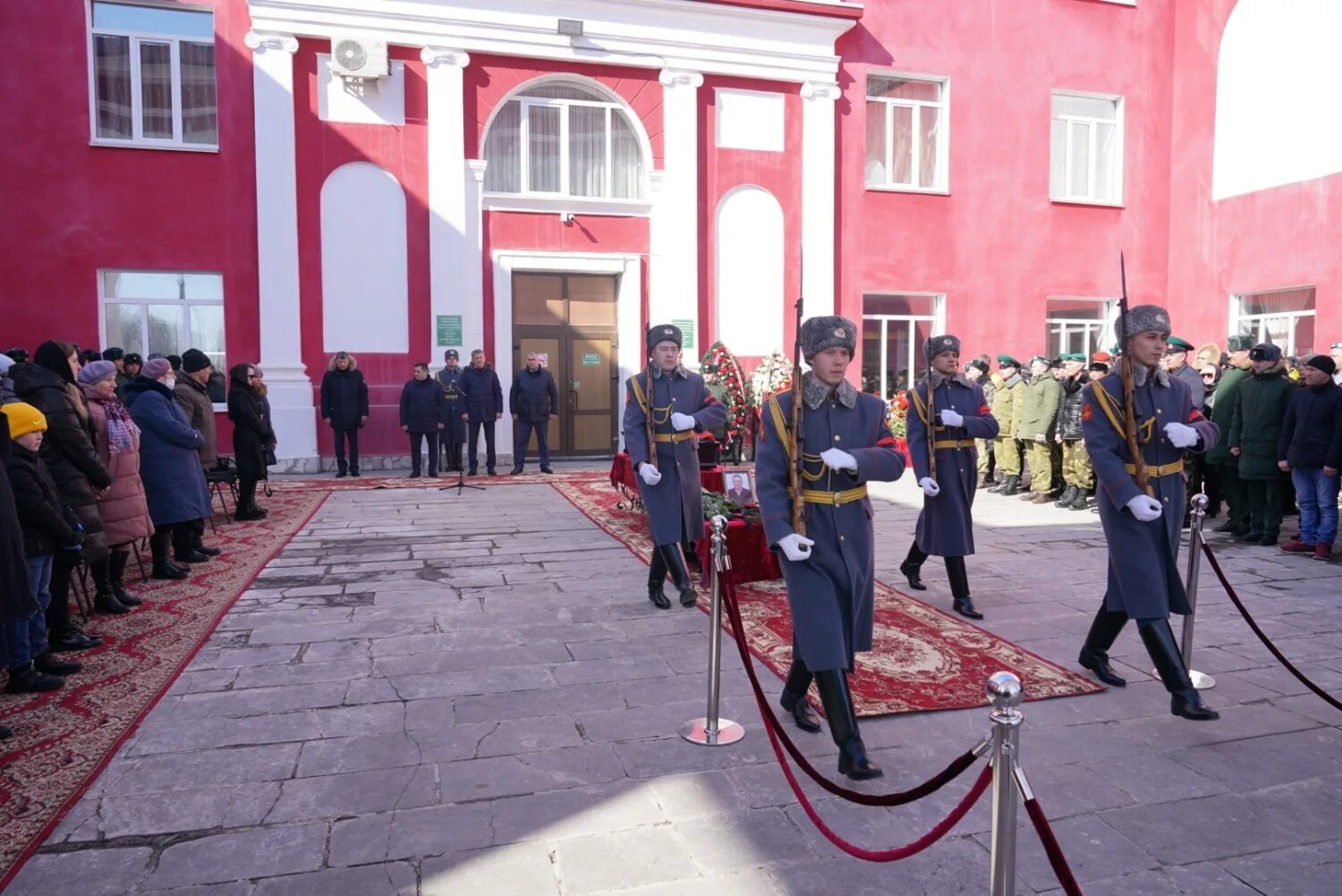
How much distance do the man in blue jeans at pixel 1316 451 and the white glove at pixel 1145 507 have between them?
4.67 m

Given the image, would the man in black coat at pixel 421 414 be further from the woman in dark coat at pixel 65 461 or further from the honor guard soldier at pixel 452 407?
the woman in dark coat at pixel 65 461

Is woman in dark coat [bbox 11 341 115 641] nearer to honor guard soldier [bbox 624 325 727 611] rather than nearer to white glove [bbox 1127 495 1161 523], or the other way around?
honor guard soldier [bbox 624 325 727 611]

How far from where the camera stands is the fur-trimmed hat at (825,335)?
398 centimetres

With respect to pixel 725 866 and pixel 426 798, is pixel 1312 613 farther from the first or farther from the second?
pixel 426 798

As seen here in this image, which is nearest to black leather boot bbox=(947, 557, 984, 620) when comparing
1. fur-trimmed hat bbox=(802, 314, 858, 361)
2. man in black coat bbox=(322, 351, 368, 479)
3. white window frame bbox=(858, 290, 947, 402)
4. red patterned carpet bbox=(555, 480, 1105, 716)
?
red patterned carpet bbox=(555, 480, 1105, 716)

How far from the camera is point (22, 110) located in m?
13.3

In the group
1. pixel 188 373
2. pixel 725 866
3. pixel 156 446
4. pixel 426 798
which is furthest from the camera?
pixel 188 373

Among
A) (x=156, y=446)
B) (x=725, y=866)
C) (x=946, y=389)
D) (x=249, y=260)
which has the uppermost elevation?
(x=249, y=260)

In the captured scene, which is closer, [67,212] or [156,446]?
[156,446]

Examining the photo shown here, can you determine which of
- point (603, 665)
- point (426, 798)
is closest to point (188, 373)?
point (603, 665)

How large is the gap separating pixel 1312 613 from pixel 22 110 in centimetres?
1603

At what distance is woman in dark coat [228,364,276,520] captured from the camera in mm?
9742

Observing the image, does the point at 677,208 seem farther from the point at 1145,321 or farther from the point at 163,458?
the point at 1145,321

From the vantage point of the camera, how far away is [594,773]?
386 centimetres
